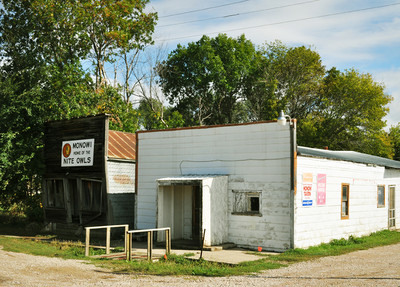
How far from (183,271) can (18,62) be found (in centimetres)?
2544

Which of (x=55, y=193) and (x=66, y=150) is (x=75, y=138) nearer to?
(x=66, y=150)

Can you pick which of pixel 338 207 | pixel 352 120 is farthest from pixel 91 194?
pixel 352 120

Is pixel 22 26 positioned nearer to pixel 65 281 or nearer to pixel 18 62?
pixel 18 62

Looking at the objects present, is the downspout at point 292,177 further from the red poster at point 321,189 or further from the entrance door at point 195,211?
→ the entrance door at point 195,211

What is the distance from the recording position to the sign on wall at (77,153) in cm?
1984

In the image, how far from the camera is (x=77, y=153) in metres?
20.4

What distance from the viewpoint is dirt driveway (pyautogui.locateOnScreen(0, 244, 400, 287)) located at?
32.3 feet

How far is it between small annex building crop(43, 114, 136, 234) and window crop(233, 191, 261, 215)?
5.91 metres

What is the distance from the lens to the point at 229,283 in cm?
988

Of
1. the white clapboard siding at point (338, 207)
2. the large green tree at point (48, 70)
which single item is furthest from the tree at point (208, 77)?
the white clapboard siding at point (338, 207)

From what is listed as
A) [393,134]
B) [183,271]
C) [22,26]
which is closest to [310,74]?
[393,134]

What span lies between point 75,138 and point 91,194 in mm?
2684

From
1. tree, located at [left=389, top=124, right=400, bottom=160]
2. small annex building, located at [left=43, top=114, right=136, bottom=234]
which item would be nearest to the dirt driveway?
small annex building, located at [left=43, top=114, right=136, bottom=234]

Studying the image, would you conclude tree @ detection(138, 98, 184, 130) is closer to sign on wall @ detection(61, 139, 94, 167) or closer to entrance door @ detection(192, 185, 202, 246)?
sign on wall @ detection(61, 139, 94, 167)
